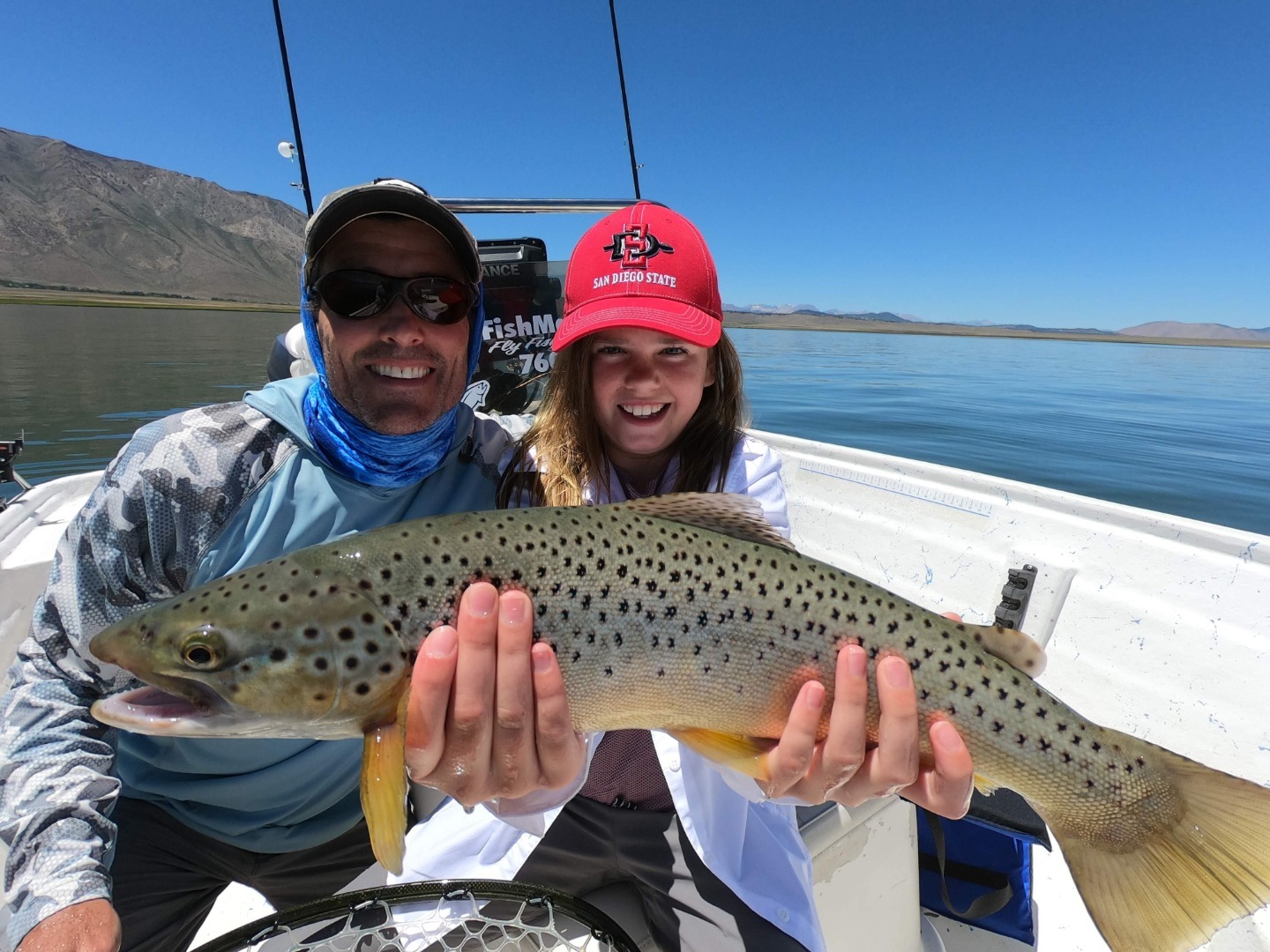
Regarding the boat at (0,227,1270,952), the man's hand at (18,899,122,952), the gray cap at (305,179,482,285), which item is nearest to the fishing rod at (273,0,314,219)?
the boat at (0,227,1270,952)

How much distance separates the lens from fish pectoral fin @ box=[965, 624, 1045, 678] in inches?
87.0

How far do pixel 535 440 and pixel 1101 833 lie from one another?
2.59 m

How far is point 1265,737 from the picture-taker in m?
3.49

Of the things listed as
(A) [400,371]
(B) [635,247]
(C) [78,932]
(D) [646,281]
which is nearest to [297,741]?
(C) [78,932]

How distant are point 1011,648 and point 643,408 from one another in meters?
1.76

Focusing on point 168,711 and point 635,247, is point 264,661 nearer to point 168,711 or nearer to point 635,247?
point 168,711

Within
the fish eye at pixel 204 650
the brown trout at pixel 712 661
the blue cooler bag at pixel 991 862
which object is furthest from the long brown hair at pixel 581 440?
the blue cooler bag at pixel 991 862

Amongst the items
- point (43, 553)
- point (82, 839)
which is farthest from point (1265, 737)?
point (43, 553)

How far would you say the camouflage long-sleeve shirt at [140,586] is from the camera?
83.3 inches

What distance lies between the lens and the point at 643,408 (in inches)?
120

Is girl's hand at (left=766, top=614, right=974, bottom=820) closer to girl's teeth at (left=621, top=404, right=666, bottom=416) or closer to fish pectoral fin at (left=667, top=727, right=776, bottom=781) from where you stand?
fish pectoral fin at (left=667, top=727, right=776, bottom=781)

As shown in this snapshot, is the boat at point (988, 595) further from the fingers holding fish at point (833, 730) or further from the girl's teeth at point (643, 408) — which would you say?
the girl's teeth at point (643, 408)

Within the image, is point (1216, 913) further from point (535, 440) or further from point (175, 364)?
point (175, 364)

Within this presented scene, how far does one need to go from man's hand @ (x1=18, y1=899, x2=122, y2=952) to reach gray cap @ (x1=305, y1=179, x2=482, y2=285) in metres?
2.43
